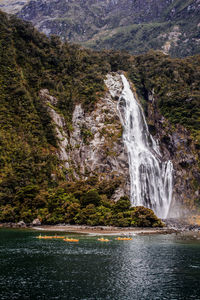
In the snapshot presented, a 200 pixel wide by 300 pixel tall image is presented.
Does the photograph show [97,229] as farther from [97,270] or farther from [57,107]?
[57,107]

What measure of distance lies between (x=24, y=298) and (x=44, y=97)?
6784 cm

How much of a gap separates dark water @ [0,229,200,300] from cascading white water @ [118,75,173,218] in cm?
3007

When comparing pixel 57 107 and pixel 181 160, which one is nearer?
pixel 181 160

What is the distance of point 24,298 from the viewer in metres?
17.4

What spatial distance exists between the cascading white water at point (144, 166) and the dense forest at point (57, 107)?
25.6 feet

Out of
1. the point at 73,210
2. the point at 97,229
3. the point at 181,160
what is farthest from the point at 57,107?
the point at 97,229

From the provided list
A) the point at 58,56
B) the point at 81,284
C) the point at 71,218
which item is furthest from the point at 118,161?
the point at 81,284

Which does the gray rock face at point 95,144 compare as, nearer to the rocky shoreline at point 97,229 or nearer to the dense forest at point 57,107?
the dense forest at point 57,107

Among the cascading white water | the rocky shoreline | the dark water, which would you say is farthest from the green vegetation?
the dark water

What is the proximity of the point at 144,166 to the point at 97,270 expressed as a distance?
4814cm

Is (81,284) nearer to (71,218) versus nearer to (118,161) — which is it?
(71,218)

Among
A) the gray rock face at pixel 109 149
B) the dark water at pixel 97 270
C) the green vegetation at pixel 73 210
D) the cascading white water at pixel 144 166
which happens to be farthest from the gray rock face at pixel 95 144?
the dark water at pixel 97 270

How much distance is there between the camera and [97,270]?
2409cm

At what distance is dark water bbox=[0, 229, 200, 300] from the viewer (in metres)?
19.1
